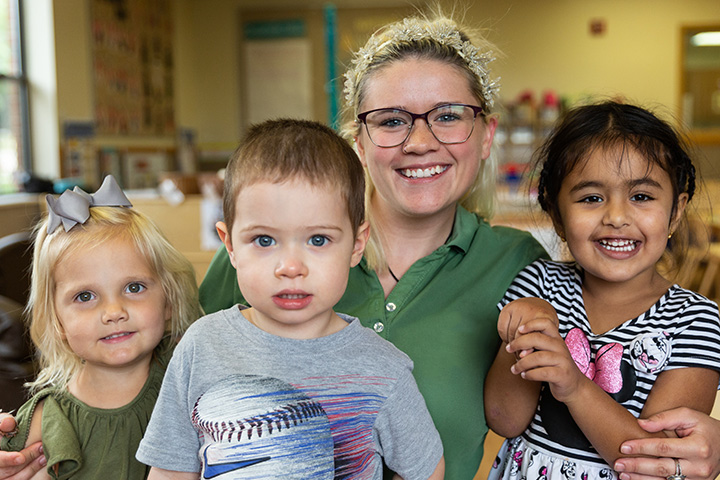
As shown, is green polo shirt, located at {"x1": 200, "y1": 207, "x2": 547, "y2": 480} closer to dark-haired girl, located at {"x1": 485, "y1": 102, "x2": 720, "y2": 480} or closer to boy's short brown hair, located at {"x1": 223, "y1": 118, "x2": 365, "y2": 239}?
dark-haired girl, located at {"x1": 485, "y1": 102, "x2": 720, "y2": 480}

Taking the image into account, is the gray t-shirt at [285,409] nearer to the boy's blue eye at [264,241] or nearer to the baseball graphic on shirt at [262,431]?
the baseball graphic on shirt at [262,431]

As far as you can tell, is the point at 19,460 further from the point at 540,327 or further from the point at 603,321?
the point at 603,321

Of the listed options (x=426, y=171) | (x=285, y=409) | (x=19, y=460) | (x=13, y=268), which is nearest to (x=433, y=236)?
(x=426, y=171)

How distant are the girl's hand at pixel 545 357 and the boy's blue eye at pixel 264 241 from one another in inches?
16.5

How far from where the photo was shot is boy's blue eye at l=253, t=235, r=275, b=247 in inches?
39.3

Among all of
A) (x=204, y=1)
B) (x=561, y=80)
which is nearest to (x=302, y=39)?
(x=204, y=1)

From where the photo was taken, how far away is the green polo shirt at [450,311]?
130 centimetres

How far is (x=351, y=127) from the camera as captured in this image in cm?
154

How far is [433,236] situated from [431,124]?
253 mm

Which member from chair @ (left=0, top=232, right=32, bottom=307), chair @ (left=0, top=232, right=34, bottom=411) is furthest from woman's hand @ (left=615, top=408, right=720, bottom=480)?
chair @ (left=0, top=232, right=32, bottom=307)

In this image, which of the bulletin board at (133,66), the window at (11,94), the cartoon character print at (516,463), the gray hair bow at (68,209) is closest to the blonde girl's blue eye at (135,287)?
the gray hair bow at (68,209)

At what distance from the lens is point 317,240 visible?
1.01 m

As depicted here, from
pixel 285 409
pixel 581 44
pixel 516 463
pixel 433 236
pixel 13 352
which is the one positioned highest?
pixel 581 44

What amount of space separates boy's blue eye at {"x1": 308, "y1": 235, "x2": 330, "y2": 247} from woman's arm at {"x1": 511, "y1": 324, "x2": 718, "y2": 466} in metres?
0.35
